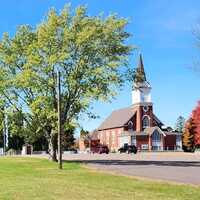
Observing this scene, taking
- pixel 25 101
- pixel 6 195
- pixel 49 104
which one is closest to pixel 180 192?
pixel 6 195

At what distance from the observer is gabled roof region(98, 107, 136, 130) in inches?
5512

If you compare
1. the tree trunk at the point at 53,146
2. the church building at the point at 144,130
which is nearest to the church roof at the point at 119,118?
the church building at the point at 144,130

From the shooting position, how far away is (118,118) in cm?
14788

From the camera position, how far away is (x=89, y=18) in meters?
48.5

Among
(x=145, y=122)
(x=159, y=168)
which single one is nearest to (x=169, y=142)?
(x=145, y=122)

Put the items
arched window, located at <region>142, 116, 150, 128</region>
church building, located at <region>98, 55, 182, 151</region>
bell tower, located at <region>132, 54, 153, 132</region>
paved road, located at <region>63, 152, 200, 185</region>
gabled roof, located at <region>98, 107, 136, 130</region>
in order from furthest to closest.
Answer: gabled roof, located at <region>98, 107, 136, 130</region>
arched window, located at <region>142, 116, 150, 128</region>
bell tower, located at <region>132, 54, 153, 132</region>
church building, located at <region>98, 55, 182, 151</region>
paved road, located at <region>63, 152, 200, 185</region>

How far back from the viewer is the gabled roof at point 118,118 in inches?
5512

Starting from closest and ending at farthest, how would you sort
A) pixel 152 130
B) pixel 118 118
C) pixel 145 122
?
pixel 152 130
pixel 145 122
pixel 118 118

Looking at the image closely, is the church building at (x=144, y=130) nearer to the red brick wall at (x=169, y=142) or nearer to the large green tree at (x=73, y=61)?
the red brick wall at (x=169, y=142)

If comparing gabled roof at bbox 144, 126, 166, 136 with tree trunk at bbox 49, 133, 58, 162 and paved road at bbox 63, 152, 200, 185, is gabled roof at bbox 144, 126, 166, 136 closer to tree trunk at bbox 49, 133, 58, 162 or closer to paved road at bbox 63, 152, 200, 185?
tree trunk at bbox 49, 133, 58, 162

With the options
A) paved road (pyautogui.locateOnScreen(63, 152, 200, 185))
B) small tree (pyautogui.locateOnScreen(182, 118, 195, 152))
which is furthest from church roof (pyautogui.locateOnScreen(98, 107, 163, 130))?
paved road (pyautogui.locateOnScreen(63, 152, 200, 185))

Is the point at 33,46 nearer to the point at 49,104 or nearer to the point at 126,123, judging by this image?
the point at 49,104

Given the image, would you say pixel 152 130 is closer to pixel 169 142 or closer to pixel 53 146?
pixel 169 142

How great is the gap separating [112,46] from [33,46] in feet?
23.5
